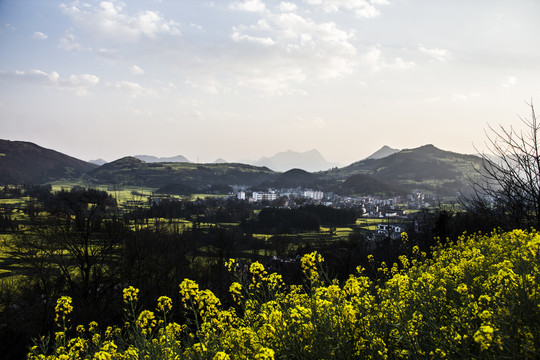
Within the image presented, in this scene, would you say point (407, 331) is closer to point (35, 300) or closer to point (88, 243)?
point (88, 243)

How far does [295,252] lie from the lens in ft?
193

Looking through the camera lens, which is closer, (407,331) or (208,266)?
(407,331)

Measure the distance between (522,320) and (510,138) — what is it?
9268mm

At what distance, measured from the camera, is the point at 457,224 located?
41438mm

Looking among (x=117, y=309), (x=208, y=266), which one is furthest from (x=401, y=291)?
(x=208, y=266)

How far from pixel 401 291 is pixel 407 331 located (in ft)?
4.64

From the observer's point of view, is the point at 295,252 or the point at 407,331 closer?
the point at 407,331

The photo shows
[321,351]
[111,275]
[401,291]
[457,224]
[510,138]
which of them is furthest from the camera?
[457,224]

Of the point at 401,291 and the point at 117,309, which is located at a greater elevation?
the point at 401,291

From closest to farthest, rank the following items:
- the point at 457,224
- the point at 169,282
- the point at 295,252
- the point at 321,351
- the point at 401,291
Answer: the point at 321,351 → the point at 401,291 → the point at 169,282 → the point at 457,224 → the point at 295,252

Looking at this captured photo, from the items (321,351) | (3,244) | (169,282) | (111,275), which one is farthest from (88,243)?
(321,351)

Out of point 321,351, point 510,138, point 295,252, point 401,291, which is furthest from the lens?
point 295,252

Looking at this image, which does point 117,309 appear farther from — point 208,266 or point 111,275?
point 208,266

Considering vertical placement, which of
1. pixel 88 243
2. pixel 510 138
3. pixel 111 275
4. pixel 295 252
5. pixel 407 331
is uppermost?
pixel 510 138
